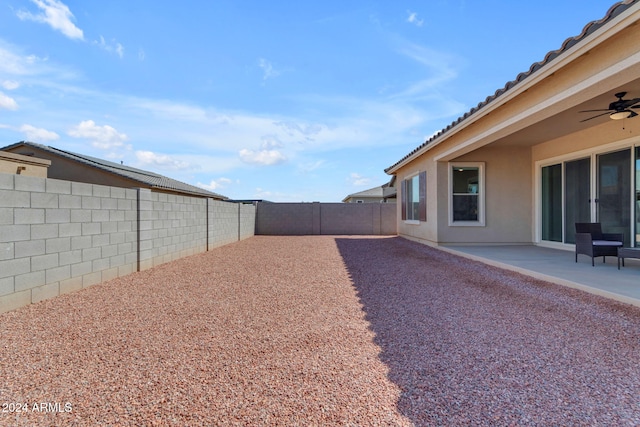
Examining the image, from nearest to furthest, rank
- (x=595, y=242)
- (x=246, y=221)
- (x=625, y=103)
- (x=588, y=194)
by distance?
(x=625, y=103) < (x=595, y=242) < (x=588, y=194) < (x=246, y=221)

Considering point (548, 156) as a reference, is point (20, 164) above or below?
below

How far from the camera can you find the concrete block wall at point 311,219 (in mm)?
17641

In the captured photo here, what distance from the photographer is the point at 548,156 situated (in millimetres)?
8609

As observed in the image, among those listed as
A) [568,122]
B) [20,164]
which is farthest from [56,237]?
[568,122]

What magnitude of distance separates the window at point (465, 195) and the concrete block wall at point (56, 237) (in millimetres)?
8077

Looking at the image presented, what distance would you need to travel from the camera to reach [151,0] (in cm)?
730

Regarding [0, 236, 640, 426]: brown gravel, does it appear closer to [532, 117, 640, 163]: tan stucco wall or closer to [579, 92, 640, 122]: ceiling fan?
[579, 92, 640, 122]: ceiling fan

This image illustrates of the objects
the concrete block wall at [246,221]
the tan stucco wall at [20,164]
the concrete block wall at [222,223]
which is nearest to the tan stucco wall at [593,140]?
the concrete block wall at [222,223]

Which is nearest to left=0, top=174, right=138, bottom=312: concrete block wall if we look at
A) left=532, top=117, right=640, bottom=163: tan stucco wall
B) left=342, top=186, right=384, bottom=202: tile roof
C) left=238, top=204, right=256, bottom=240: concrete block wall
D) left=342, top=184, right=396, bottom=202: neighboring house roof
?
left=238, top=204, right=256, bottom=240: concrete block wall

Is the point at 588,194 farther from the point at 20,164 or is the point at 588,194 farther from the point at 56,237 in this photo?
the point at 20,164

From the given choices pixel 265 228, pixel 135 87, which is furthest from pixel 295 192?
pixel 135 87

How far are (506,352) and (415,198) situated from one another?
9.50 metres

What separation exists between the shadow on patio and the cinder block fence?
426 cm

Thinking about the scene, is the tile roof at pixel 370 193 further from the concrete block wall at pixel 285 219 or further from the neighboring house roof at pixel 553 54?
the neighboring house roof at pixel 553 54
